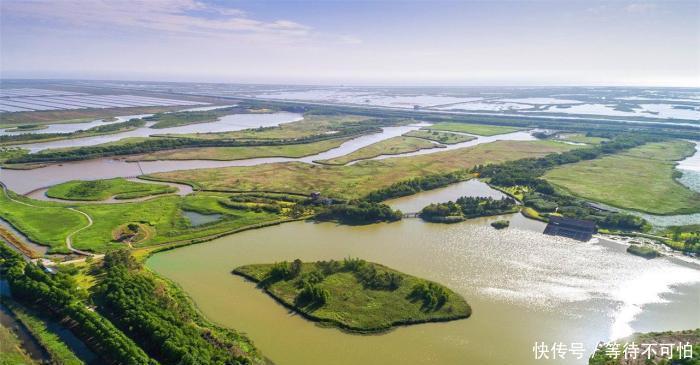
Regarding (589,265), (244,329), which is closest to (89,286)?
(244,329)

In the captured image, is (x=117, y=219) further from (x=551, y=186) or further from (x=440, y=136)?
(x=440, y=136)

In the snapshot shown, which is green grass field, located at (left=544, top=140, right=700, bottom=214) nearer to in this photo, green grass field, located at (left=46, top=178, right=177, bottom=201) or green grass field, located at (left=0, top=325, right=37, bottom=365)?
green grass field, located at (left=46, top=178, right=177, bottom=201)

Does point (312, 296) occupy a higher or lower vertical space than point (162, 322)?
lower

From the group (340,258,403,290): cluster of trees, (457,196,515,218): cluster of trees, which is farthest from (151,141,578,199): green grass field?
(340,258,403,290): cluster of trees

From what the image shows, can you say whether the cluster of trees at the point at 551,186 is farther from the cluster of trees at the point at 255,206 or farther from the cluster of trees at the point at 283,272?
the cluster of trees at the point at 283,272

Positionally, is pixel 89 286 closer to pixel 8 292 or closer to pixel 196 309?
pixel 8 292

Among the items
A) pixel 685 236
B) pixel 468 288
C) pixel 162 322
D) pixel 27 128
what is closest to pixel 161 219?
pixel 162 322
